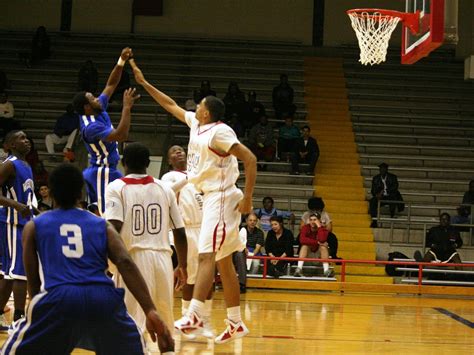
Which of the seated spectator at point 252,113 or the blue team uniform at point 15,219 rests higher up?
the seated spectator at point 252,113

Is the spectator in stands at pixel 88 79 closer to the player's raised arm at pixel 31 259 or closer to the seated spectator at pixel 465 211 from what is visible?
the seated spectator at pixel 465 211

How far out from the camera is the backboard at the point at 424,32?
955 cm

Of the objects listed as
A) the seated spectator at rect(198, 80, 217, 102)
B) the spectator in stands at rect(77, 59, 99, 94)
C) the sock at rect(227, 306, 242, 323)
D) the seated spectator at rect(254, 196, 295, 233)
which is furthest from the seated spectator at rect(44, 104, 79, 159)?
the sock at rect(227, 306, 242, 323)

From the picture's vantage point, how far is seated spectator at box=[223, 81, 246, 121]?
19938mm

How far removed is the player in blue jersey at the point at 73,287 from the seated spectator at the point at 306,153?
14687 mm

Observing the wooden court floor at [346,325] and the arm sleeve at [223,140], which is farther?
the wooden court floor at [346,325]

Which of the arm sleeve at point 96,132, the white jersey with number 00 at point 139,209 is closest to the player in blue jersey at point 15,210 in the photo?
the arm sleeve at point 96,132

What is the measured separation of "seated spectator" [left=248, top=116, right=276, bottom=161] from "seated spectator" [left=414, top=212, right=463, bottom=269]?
4.31m

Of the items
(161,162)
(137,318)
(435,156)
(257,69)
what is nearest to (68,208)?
(137,318)

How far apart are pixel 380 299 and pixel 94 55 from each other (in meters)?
12.0

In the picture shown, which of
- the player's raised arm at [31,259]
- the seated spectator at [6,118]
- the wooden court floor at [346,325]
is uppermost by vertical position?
the seated spectator at [6,118]

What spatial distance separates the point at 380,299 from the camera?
46.3 feet

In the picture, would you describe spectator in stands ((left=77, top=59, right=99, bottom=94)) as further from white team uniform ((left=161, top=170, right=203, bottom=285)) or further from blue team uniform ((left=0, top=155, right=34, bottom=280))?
blue team uniform ((left=0, top=155, right=34, bottom=280))

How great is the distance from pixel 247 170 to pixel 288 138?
1196 cm
